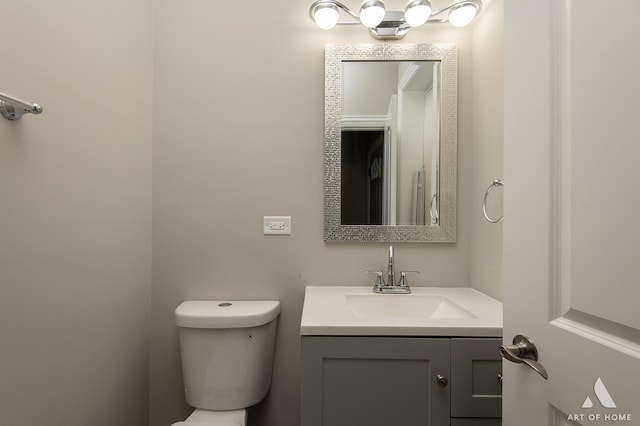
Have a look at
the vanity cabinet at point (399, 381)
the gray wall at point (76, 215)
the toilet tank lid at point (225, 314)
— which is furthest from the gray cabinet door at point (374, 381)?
the gray wall at point (76, 215)

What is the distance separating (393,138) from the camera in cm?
146

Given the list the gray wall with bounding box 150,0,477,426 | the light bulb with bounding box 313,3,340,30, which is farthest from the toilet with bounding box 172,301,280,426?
the light bulb with bounding box 313,3,340,30

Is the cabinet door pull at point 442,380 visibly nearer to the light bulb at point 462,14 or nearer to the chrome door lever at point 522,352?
the chrome door lever at point 522,352

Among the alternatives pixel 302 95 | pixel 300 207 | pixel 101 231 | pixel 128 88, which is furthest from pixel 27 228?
pixel 302 95

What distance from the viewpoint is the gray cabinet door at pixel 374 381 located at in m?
0.96

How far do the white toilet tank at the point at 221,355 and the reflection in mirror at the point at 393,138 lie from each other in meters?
0.73

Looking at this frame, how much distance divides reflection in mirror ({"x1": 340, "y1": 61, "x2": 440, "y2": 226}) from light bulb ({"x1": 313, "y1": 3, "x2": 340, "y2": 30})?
18 centimetres

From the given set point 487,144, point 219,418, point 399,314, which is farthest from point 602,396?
point 219,418

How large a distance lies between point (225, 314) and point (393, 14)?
57.8 inches

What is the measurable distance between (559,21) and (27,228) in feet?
4.25

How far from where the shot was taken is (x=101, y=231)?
1.15 m

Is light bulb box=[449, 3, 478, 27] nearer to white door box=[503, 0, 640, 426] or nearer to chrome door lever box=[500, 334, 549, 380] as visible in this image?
white door box=[503, 0, 640, 426]

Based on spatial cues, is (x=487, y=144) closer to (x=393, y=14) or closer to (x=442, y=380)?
(x=393, y=14)

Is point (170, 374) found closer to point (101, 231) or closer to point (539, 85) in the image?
point (101, 231)
